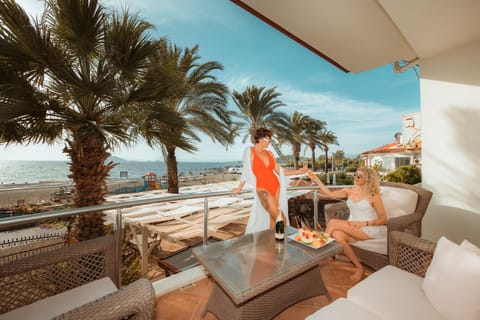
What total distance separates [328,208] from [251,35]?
19.2 meters

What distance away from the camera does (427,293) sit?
1.22 meters

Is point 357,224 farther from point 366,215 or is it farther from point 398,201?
point 398,201

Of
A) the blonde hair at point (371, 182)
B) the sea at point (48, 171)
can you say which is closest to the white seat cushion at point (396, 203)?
the blonde hair at point (371, 182)

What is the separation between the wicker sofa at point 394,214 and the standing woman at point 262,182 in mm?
792

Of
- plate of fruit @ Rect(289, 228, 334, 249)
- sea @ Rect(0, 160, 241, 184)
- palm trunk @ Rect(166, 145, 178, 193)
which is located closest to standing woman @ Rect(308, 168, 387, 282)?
plate of fruit @ Rect(289, 228, 334, 249)

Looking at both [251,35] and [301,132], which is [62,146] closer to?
[301,132]

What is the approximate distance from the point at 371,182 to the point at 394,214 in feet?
1.94

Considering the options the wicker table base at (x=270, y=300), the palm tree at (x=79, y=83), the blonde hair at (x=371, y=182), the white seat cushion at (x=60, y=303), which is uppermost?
the palm tree at (x=79, y=83)

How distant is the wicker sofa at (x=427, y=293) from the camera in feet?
3.42

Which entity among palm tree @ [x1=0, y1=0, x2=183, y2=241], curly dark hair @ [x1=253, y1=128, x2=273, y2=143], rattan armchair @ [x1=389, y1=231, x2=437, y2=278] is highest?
palm tree @ [x1=0, y1=0, x2=183, y2=241]

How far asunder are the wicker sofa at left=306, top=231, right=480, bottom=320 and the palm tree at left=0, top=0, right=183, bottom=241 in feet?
9.40

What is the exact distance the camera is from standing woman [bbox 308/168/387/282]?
2.16 m

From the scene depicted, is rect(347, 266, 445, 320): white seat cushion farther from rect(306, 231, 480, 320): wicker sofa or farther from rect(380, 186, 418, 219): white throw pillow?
rect(380, 186, 418, 219): white throw pillow

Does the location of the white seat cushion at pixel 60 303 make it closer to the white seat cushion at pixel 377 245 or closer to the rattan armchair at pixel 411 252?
the rattan armchair at pixel 411 252
